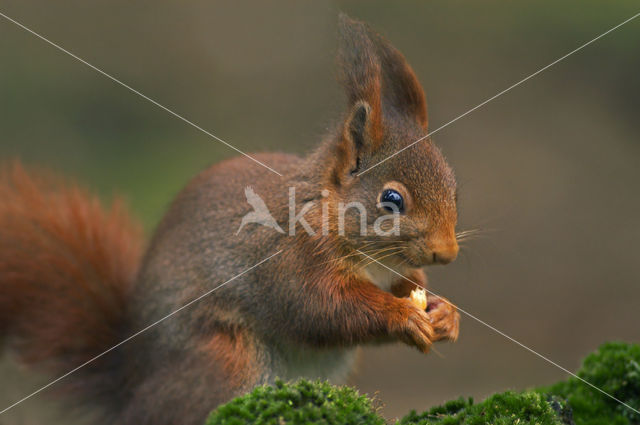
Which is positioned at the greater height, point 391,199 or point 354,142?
point 354,142

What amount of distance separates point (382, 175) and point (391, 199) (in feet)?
0.28

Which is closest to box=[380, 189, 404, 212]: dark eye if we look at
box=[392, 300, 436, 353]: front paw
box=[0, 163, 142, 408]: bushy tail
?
box=[392, 300, 436, 353]: front paw

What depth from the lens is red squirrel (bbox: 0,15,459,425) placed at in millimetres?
1937

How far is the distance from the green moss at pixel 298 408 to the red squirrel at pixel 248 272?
363 mm

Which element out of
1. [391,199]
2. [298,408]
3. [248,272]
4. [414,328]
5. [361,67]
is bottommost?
[298,408]

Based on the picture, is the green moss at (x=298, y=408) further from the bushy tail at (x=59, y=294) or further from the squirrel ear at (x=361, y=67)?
the bushy tail at (x=59, y=294)

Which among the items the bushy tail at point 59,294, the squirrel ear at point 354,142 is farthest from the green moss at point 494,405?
the bushy tail at point 59,294

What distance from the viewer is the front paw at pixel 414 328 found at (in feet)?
6.22

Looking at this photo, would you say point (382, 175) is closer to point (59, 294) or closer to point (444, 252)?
point (444, 252)

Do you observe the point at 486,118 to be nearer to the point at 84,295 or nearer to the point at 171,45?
the point at 171,45

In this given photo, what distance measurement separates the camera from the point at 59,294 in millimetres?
2381

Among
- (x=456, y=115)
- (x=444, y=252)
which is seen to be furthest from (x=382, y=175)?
(x=456, y=115)

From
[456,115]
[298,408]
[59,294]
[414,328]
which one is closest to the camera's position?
[298,408]

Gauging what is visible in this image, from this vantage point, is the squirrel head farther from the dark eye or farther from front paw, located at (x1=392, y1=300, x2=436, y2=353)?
front paw, located at (x1=392, y1=300, x2=436, y2=353)
